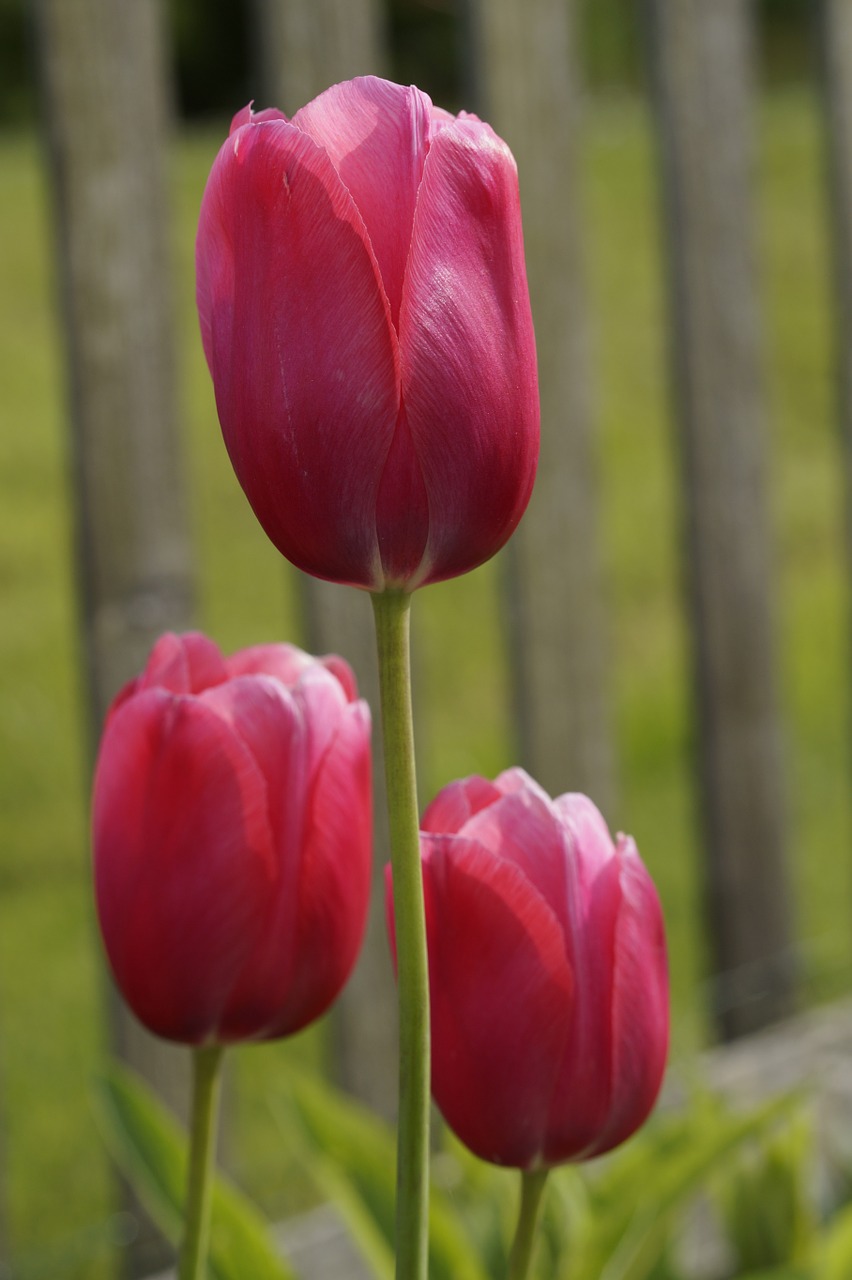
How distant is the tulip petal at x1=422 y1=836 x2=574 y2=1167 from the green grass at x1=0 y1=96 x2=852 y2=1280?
3.11ft

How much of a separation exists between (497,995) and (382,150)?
20 cm

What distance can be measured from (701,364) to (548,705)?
42cm

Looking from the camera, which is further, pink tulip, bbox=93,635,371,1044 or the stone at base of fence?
the stone at base of fence

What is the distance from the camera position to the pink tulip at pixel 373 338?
35 cm

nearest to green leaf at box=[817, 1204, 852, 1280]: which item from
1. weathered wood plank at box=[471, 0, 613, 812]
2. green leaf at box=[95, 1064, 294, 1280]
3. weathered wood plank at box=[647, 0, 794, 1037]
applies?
green leaf at box=[95, 1064, 294, 1280]

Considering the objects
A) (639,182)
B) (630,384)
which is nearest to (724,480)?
(630,384)

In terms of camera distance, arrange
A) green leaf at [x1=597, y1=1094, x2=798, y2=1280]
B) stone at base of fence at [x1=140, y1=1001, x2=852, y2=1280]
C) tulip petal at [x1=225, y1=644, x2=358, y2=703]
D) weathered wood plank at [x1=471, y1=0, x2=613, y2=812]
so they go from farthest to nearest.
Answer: weathered wood plank at [x1=471, y1=0, x2=613, y2=812] → stone at base of fence at [x1=140, y1=1001, x2=852, y2=1280] → green leaf at [x1=597, y1=1094, x2=798, y2=1280] → tulip petal at [x1=225, y1=644, x2=358, y2=703]

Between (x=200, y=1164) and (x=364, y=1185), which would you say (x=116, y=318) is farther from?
(x=200, y=1164)

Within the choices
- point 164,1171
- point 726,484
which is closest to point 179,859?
point 164,1171

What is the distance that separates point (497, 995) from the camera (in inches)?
15.6

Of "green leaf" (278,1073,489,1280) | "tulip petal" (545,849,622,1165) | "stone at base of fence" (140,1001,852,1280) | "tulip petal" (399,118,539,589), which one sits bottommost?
"stone at base of fence" (140,1001,852,1280)

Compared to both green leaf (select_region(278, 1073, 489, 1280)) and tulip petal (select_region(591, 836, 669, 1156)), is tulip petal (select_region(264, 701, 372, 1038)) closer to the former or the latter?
tulip petal (select_region(591, 836, 669, 1156))

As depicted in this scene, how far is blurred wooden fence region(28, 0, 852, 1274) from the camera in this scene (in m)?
1.33

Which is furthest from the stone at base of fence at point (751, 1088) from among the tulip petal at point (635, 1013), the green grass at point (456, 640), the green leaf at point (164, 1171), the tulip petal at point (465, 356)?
the tulip petal at point (465, 356)
